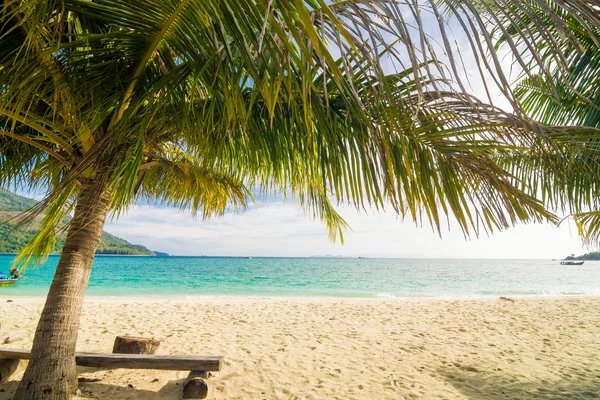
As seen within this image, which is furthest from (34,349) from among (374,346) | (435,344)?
(435,344)

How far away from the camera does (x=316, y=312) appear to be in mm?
8312

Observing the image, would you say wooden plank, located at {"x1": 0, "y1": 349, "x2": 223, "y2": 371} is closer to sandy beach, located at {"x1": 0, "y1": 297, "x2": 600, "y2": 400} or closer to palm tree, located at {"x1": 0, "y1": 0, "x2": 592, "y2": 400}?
sandy beach, located at {"x1": 0, "y1": 297, "x2": 600, "y2": 400}

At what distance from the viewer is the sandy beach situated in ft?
10.9

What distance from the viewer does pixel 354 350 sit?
15.5ft

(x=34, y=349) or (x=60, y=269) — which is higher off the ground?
(x=60, y=269)

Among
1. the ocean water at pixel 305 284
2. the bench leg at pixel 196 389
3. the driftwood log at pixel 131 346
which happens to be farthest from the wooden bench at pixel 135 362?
the ocean water at pixel 305 284

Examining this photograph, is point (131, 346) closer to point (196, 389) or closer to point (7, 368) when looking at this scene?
point (7, 368)

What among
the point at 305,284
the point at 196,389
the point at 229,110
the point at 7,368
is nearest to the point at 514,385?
the point at 196,389

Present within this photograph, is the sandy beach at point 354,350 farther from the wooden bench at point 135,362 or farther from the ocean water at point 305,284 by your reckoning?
the ocean water at point 305,284

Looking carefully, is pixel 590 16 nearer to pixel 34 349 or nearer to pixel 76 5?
pixel 76 5

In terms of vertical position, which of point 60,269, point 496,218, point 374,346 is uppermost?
point 496,218

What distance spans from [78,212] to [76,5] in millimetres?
1518

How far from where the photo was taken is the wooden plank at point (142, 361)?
10.3 ft

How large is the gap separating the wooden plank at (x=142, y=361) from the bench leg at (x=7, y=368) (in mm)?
58
